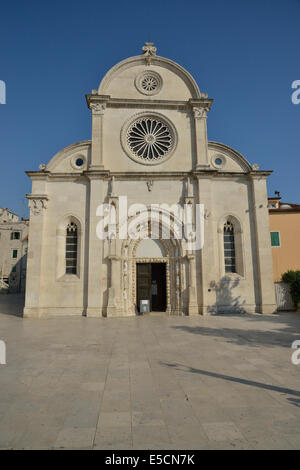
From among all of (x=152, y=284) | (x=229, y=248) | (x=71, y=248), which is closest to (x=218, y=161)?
(x=229, y=248)

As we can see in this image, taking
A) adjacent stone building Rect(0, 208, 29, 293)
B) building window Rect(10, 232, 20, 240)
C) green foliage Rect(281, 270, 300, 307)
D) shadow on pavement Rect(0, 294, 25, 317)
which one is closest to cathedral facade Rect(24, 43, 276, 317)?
green foliage Rect(281, 270, 300, 307)

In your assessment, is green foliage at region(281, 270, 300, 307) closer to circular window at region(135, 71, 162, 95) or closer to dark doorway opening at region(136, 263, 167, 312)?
dark doorway opening at region(136, 263, 167, 312)

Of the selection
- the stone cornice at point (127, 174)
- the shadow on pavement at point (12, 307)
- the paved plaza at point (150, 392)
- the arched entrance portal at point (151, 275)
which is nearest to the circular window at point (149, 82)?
the stone cornice at point (127, 174)

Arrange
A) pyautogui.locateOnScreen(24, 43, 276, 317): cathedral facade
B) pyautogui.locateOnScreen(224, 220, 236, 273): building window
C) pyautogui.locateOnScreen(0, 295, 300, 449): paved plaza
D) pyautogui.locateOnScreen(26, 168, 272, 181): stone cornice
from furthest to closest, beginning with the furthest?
1. pyautogui.locateOnScreen(224, 220, 236, 273): building window
2. pyautogui.locateOnScreen(26, 168, 272, 181): stone cornice
3. pyautogui.locateOnScreen(24, 43, 276, 317): cathedral facade
4. pyautogui.locateOnScreen(0, 295, 300, 449): paved plaza

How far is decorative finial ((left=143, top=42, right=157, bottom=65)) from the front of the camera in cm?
1881

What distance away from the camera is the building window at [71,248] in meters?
17.1

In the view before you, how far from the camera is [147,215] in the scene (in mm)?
17250

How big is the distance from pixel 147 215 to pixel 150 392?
1278cm

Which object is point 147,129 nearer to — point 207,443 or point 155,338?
point 155,338

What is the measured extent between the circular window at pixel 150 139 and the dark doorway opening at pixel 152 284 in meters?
7.15

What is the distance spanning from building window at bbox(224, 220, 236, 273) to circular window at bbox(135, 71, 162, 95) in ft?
34.1

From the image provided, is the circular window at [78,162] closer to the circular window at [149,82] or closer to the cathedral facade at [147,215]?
the cathedral facade at [147,215]

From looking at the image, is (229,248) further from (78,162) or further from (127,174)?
(78,162)

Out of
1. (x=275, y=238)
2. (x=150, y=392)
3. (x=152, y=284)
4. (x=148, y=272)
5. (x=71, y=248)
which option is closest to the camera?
(x=150, y=392)
